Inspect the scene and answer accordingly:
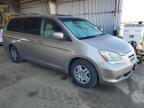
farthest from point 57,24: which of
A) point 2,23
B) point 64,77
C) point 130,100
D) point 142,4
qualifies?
point 2,23

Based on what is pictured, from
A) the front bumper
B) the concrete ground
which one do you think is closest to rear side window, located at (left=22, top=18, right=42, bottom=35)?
the concrete ground

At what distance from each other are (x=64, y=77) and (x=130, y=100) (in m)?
1.76

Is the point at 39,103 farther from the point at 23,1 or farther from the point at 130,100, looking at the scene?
the point at 23,1

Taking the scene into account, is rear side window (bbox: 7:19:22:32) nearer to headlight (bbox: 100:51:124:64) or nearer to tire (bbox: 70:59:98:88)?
tire (bbox: 70:59:98:88)

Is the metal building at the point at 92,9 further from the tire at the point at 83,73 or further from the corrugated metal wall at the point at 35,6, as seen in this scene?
the tire at the point at 83,73

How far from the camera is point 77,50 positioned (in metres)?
3.39

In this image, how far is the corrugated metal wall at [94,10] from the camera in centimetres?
857

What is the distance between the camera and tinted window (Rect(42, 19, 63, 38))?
388 centimetres

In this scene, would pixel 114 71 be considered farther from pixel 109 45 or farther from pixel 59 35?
pixel 59 35

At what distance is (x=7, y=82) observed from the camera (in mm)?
3973

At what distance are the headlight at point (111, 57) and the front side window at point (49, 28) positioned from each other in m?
1.29

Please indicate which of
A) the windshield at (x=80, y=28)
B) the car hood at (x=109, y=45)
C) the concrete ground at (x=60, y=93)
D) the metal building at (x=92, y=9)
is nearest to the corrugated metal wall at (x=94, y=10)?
the metal building at (x=92, y=9)

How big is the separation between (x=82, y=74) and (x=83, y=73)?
0.13 feet

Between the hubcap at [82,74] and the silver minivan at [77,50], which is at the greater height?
the silver minivan at [77,50]
